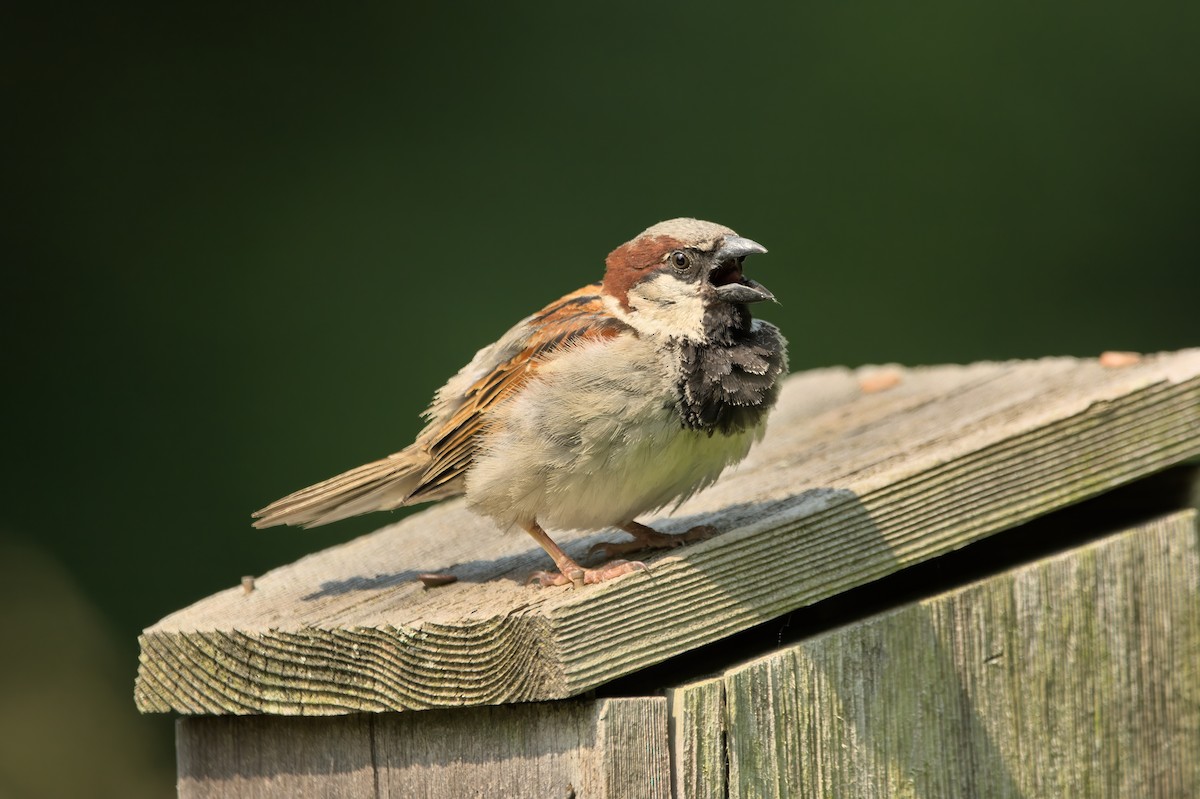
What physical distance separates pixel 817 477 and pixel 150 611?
9.78ft

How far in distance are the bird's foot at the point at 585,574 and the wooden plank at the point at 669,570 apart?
0.11 feet

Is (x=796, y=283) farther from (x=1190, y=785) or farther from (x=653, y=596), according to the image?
(x=653, y=596)

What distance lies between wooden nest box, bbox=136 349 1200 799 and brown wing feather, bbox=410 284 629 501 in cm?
17

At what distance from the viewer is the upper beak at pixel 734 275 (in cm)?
227

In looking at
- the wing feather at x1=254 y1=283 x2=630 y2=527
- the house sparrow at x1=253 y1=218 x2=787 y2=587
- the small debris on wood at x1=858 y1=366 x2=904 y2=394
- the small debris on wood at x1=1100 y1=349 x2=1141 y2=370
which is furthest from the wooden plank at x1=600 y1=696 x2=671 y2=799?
the small debris on wood at x1=858 y1=366 x2=904 y2=394

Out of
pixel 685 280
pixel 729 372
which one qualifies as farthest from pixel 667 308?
pixel 729 372

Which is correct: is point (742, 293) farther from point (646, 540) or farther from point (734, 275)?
point (646, 540)

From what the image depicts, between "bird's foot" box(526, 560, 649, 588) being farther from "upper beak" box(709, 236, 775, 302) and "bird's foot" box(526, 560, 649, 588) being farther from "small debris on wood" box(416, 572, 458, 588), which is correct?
"upper beak" box(709, 236, 775, 302)

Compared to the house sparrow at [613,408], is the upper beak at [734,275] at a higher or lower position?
higher

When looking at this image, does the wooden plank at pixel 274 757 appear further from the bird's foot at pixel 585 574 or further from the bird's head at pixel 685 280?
the bird's head at pixel 685 280

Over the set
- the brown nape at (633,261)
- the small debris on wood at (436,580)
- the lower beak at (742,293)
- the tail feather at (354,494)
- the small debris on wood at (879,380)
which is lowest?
the small debris on wood at (436,580)

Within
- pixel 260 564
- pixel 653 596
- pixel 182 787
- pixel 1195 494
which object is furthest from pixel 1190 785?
pixel 260 564

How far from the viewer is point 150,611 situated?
4.69m

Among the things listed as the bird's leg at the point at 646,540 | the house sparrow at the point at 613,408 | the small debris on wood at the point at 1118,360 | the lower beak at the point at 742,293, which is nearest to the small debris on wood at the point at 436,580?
the house sparrow at the point at 613,408
